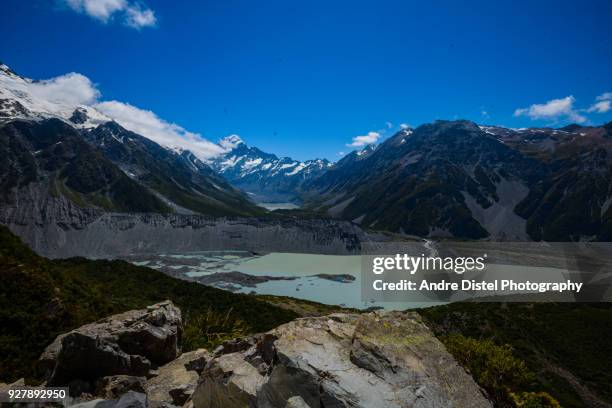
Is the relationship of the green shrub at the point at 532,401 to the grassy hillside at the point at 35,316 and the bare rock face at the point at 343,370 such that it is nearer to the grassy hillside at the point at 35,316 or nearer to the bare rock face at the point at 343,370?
the bare rock face at the point at 343,370

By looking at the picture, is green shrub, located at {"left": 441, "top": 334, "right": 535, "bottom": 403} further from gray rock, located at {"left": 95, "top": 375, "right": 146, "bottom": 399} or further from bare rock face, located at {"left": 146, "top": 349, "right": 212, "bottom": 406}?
gray rock, located at {"left": 95, "top": 375, "right": 146, "bottom": 399}

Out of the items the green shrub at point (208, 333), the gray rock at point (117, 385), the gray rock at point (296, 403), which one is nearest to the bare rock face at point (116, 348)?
the gray rock at point (117, 385)

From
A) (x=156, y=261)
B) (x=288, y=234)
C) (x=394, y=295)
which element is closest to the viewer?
(x=394, y=295)

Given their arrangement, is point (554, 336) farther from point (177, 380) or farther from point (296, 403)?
point (296, 403)

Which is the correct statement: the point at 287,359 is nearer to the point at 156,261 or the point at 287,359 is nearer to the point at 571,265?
the point at 156,261

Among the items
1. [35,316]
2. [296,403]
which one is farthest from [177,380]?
[35,316]

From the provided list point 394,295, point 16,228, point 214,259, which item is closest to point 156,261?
point 214,259
